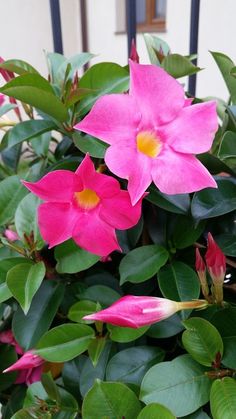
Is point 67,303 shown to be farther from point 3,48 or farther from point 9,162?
point 3,48

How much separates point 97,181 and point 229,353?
22 centimetres

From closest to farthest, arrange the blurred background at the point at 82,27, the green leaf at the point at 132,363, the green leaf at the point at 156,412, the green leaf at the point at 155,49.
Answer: the green leaf at the point at 156,412 → the green leaf at the point at 132,363 → the green leaf at the point at 155,49 → the blurred background at the point at 82,27

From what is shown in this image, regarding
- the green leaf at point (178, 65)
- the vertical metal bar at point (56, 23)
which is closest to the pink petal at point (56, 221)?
the green leaf at point (178, 65)

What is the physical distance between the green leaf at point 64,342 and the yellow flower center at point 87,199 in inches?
5.3

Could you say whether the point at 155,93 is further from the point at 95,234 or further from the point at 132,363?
the point at 132,363

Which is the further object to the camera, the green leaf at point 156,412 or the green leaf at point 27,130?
the green leaf at point 27,130

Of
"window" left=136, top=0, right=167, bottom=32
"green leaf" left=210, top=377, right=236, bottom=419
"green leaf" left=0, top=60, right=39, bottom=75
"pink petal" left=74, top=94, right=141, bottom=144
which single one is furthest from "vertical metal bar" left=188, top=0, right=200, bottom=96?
"window" left=136, top=0, right=167, bottom=32

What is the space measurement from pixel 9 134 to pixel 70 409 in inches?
12.9

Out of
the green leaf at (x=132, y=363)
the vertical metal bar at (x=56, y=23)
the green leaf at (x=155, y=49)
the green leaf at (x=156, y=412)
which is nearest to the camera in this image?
the green leaf at (x=156, y=412)

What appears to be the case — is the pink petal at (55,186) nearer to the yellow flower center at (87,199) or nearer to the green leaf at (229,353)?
the yellow flower center at (87,199)

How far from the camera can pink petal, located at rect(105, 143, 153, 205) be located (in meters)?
0.35

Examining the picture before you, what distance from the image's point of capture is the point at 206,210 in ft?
1.42

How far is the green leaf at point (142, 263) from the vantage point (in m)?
0.45

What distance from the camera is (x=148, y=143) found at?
0.38 metres
